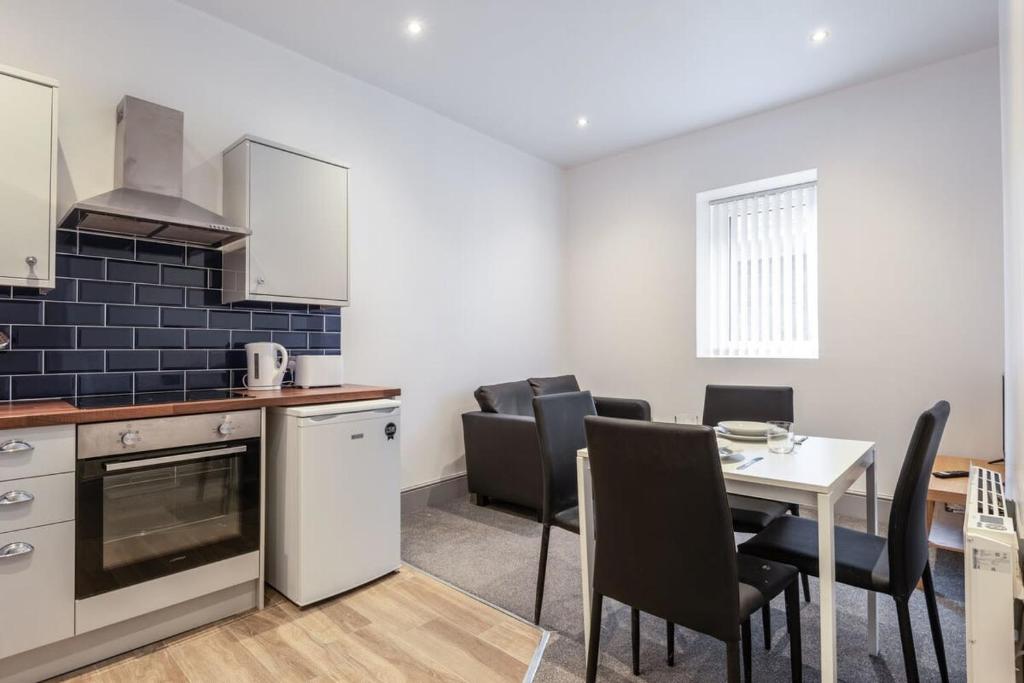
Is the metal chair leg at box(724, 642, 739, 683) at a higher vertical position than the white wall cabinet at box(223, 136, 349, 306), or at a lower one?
lower

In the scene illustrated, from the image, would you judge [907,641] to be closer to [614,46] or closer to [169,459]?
[169,459]

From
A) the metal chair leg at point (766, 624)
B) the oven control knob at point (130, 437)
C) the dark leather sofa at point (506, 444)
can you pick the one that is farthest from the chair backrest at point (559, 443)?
the oven control knob at point (130, 437)

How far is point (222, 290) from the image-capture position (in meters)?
2.70

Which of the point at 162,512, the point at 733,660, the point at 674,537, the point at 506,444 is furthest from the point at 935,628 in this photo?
the point at 162,512

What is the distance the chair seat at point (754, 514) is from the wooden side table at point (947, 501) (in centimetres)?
67

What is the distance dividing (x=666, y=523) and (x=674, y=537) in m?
0.04

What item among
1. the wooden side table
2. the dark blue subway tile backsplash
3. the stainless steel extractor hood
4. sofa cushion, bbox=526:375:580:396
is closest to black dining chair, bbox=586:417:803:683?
the wooden side table

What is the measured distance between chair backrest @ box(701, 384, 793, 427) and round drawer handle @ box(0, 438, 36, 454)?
9.00 feet

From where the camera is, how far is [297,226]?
2.71 meters

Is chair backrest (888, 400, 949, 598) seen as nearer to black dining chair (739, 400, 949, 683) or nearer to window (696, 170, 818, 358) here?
black dining chair (739, 400, 949, 683)

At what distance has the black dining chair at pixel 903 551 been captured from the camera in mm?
1508

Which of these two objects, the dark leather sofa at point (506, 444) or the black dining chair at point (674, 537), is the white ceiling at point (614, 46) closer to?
the dark leather sofa at point (506, 444)

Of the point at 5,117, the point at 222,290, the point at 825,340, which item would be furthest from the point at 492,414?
the point at 5,117

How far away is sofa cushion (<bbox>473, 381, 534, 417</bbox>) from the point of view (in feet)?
12.2
